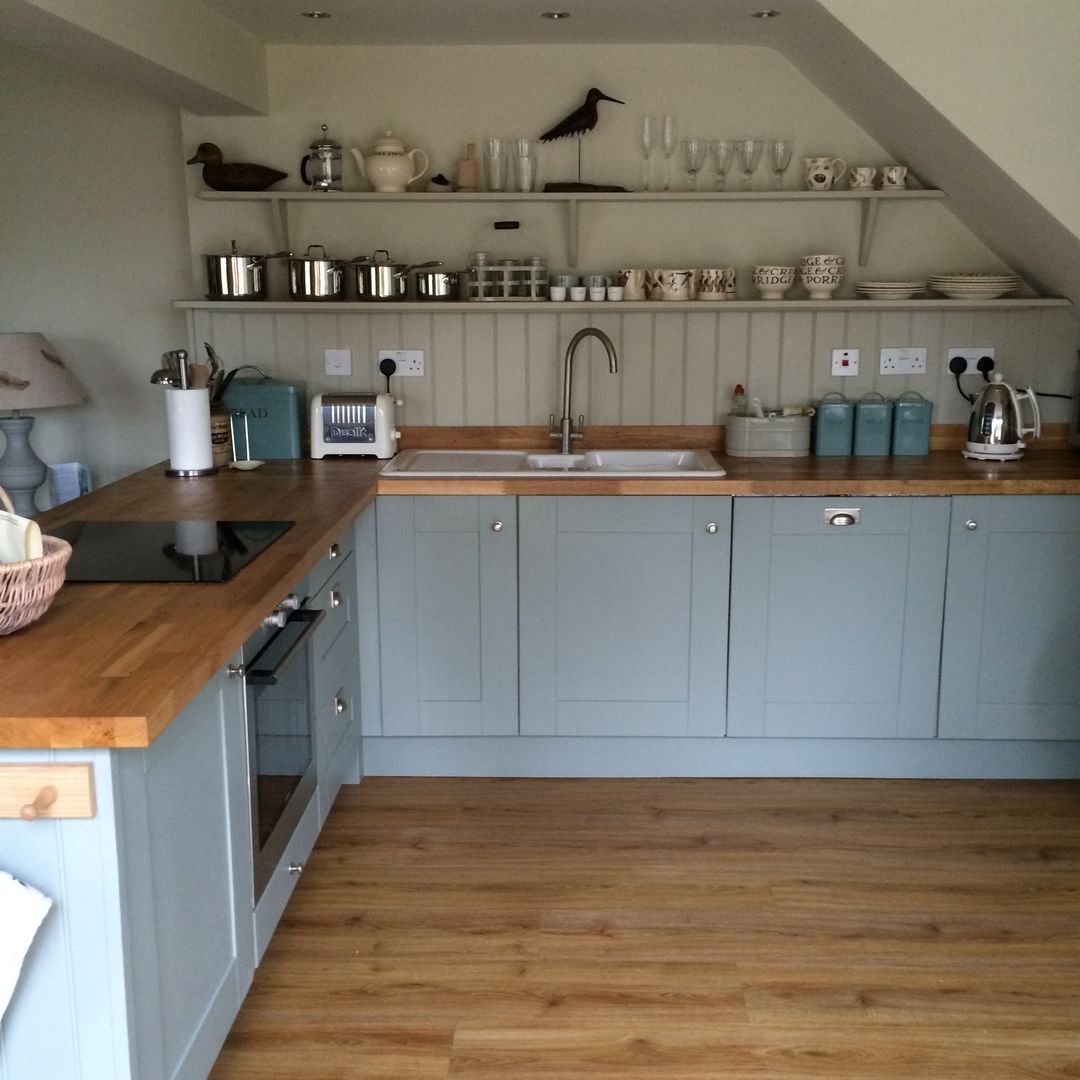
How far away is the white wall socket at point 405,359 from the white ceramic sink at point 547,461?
0.89 feet

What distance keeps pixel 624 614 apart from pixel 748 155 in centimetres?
146

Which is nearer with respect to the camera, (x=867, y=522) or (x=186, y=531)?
(x=186, y=531)

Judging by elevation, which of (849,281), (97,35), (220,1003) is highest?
(97,35)

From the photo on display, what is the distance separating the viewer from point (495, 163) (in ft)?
11.6

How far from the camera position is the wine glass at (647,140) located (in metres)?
3.58

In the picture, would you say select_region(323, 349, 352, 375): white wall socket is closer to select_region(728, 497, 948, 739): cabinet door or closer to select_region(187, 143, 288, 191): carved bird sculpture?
select_region(187, 143, 288, 191): carved bird sculpture

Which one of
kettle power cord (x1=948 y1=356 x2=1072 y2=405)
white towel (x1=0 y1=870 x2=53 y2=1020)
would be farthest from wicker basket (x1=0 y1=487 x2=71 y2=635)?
kettle power cord (x1=948 y1=356 x2=1072 y2=405)

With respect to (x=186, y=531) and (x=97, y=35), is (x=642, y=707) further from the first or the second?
(x=97, y=35)

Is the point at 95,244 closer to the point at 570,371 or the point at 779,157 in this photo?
the point at 570,371

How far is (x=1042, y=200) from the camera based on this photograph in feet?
9.68

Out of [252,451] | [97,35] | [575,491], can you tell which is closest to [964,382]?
[575,491]

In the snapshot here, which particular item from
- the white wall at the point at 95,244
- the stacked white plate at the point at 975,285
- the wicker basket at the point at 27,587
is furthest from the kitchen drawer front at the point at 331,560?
the stacked white plate at the point at 975,285

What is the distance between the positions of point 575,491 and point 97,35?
1575 millimetres

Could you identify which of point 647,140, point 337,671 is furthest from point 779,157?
point 337,671
